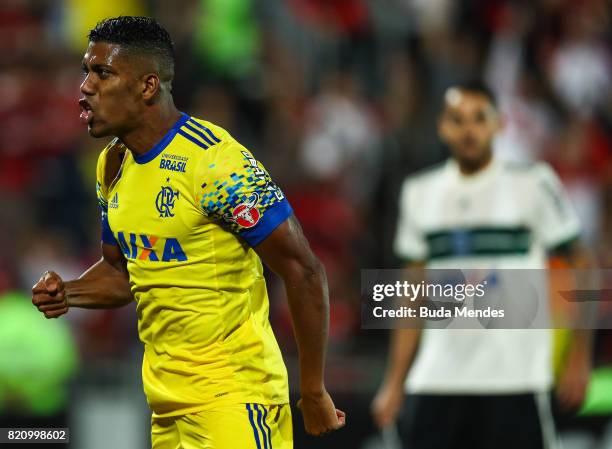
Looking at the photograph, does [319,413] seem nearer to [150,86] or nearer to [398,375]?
[150,86]

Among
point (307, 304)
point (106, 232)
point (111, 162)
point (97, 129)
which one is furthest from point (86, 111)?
point (307, 304)

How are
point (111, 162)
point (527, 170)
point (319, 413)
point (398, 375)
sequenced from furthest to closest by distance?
point (398, 375), point (527, 170), point (111, 162), point (319, 413)

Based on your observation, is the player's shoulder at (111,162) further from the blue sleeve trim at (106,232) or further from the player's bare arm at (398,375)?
the player's bare arm at (398,375)

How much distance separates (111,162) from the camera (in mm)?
4070

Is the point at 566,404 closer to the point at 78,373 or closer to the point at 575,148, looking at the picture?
the point at 78,373

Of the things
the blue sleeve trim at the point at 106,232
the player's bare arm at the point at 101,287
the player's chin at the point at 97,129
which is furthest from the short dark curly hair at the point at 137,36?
the player's bare arm at the point at 101,287

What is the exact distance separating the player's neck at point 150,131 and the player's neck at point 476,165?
8.35 ft

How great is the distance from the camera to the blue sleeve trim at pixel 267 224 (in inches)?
144

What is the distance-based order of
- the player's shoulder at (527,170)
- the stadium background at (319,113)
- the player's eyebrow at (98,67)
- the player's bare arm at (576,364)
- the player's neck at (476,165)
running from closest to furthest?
the player's eyebrow at (98,67) → the player's bare arm at (576,364) → the player's shoulder at (527,170) → the player's neck at (476,165) → the stadium background at (319,113)

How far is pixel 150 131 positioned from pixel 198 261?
1.43 ft

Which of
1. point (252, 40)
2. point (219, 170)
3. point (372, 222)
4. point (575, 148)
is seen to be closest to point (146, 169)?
point (219, 170)

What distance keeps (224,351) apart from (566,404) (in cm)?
258

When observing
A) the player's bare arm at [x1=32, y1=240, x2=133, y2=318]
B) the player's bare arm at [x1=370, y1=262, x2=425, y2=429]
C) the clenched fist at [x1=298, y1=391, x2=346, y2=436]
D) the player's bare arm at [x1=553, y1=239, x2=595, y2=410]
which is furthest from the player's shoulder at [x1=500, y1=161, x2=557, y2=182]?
the clenched fist at [x1=298, y1=391, x2=346, y2=436]

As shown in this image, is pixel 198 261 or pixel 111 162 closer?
pixel 198 261
